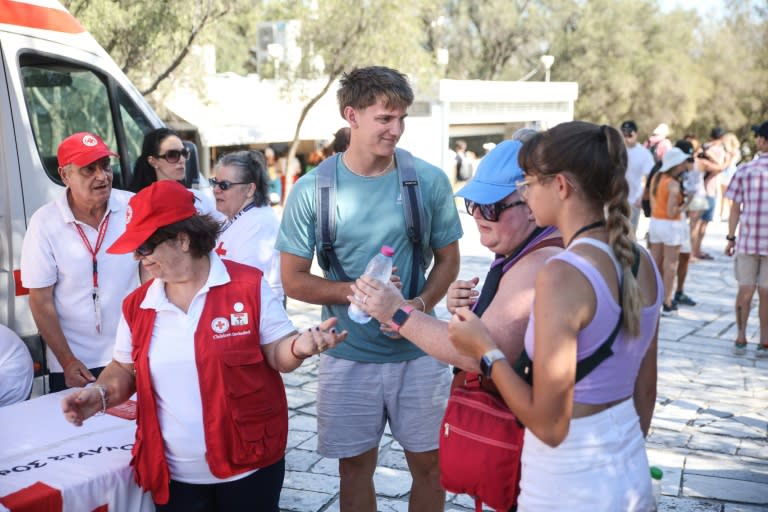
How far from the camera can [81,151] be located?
12.9ft

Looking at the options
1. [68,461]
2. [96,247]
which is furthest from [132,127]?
[68,461]

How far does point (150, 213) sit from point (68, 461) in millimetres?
939

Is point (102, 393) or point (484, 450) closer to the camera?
point (484, 450)

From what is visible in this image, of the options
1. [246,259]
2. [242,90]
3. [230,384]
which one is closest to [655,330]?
[230,384]

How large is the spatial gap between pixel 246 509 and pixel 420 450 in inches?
33.4

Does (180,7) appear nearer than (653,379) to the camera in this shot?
No

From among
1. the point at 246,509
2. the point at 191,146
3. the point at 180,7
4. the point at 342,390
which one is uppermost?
the point at 180,7

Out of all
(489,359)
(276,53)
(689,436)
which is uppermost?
(276,53)

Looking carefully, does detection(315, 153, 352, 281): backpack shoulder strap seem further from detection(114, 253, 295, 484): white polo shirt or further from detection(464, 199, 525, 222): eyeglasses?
detection(464, 199, 525, 222): eyeglasses

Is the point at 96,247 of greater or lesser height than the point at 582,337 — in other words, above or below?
below

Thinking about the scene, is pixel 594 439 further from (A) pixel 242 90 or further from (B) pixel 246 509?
(A) pixel 242 90

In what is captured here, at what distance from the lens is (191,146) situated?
18.7 ft

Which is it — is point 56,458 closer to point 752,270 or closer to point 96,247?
point 96,247

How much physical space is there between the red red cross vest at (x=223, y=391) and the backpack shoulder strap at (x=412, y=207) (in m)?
0.79
